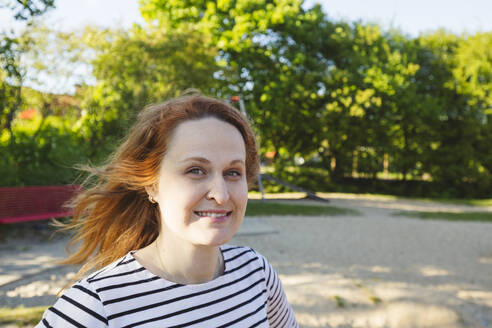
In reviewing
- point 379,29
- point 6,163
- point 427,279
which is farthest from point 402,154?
point 6,163

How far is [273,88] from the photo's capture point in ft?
56.2

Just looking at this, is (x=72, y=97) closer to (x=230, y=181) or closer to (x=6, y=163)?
(x=6, y=163)

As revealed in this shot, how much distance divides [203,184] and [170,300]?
13.9 inches

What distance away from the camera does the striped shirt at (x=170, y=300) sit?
3.54ft

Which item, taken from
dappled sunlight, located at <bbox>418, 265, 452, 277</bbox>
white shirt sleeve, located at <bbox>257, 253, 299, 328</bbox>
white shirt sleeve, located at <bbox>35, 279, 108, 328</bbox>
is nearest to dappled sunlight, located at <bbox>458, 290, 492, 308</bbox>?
dappled sunlight, located at <bbox>418, 265, 452, 277</bbox>

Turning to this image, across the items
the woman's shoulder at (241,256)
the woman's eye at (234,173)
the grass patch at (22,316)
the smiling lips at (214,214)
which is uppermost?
the woman's eye at (234,173)

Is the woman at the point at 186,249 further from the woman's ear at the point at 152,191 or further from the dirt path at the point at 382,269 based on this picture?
the dirt path at the point at 382,269

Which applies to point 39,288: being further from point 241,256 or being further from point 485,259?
point 485,259

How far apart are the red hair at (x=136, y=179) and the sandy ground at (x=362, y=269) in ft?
9.16

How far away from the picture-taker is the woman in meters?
1.14

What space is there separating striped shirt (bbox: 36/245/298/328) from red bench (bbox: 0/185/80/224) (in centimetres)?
543

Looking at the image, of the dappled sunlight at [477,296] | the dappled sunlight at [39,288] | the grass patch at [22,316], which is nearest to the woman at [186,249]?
the grass patch at [22,316]

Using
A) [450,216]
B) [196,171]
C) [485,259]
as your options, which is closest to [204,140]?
[196,171]

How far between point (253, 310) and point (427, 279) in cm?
541
